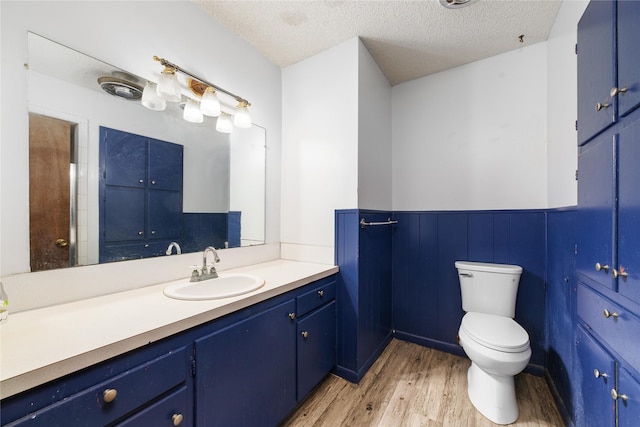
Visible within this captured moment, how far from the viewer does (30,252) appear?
3.32ft

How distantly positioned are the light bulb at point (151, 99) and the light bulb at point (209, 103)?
224mm

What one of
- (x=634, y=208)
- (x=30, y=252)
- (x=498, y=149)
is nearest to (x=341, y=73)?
(x=498, y=149)

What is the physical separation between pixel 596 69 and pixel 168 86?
6.55 feet

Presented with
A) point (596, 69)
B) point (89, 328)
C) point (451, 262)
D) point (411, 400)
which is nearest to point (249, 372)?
point (89, 328)

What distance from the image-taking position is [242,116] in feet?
5.94

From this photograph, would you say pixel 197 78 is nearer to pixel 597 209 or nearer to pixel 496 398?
pixel 597 209

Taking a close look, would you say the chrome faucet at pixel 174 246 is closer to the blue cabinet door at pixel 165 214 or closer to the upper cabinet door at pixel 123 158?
the blue cabinet door at pixel 165 214

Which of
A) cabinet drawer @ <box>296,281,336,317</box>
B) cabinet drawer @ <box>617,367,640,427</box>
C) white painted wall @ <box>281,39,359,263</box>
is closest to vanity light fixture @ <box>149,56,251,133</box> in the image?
white painted wall @ <box>281,39,359,263</box>

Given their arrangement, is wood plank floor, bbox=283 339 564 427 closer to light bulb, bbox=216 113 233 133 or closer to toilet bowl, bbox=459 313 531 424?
toilet bowl, bbox=459 313 531 424

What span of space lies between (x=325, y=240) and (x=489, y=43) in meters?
1.91

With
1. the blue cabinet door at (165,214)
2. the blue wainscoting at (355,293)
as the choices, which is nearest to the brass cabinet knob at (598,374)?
the blue wainscoting at (355,293)

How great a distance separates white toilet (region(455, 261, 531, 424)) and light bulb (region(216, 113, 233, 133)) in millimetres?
1980

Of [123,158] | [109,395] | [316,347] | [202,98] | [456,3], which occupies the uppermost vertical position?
[456,3]

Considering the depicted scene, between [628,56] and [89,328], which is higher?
[628,56]
